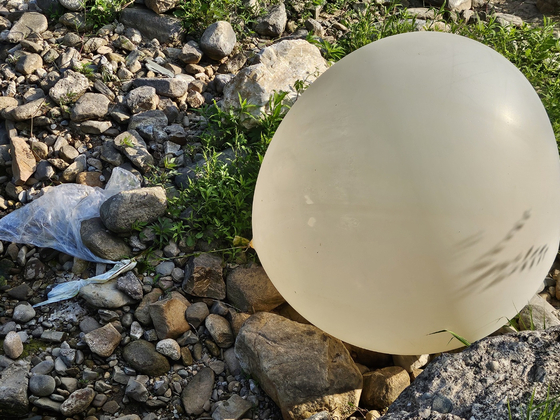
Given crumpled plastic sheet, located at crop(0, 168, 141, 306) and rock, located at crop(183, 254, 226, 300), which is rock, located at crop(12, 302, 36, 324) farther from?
rock, located at crop(183, 254, 226, 300)

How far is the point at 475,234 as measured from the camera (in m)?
1.89

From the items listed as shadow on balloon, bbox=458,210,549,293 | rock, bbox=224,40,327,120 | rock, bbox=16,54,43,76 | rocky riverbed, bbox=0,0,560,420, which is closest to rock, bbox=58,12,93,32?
rocky riverbed, bbox=0,0,560,420

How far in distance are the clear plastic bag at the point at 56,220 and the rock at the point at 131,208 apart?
0.17 metres

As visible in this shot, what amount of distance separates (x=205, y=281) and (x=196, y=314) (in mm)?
198

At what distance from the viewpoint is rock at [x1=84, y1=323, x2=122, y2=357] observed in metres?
2.56

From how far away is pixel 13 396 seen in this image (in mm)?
2320

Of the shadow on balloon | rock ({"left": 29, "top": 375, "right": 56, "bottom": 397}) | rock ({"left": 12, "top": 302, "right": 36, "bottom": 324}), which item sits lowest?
rock ({"left": 12, "top": 302, "right": 36, "bottom": 324})

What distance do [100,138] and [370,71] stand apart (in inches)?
85.3

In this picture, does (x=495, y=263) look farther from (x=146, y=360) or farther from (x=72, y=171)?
(x=72, y=171)

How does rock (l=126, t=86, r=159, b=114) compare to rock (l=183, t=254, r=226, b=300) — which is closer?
rock (l=183, t=254, r=226, b=300)

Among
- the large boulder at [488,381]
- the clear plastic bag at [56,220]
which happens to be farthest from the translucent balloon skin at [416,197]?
the clear plastic bag at [56,220]

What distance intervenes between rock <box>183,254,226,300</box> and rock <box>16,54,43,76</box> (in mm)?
2071

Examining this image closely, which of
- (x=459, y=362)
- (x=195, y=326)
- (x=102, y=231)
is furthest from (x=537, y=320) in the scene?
(x=102, y=231)

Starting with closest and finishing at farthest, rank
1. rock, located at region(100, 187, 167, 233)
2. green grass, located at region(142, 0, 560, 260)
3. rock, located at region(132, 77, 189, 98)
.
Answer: rock, located at region(100, 187, 167, 233) → green grass, located at region(142, 0, 560, 260) → rock, located at region(132, 77, 189, 98)
